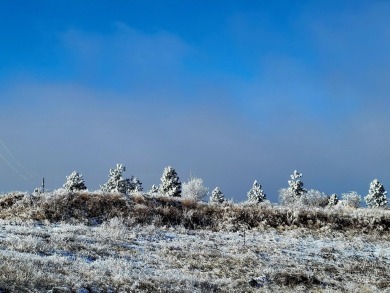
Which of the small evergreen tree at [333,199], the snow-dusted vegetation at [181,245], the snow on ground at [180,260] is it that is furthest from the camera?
the small evergreen tree at [333,199]

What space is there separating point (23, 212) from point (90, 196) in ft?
13.5

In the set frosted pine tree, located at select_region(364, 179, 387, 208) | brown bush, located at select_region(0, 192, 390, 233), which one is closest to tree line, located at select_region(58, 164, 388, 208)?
frosted pine tree, located at select_region(364, 179, 387, 208)

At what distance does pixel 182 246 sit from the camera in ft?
64.0

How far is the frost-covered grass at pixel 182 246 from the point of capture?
12344 millimetres

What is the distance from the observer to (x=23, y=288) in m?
9.66

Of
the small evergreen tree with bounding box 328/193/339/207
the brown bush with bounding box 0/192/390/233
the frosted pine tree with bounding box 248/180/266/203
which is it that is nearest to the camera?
the brown bush with bounding box 0/192/390/233

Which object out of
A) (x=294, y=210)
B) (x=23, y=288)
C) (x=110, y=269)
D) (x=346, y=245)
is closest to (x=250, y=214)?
(x=294, y=210)

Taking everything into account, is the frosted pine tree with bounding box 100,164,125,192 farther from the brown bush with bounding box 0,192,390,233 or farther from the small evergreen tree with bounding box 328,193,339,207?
the brown bush with bounding box 0,192,390,233

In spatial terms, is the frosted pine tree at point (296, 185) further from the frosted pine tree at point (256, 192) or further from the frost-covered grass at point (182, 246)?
the frost-covered grass at point (182, 246)

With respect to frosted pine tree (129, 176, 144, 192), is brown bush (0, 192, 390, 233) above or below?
below

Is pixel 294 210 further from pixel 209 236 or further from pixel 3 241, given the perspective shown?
pixel 3 241

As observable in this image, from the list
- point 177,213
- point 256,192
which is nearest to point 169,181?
point 256,192

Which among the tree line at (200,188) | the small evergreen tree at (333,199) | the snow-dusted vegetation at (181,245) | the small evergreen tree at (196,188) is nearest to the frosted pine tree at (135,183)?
the tree line at (200,188)

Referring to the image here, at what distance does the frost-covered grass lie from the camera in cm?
1234
